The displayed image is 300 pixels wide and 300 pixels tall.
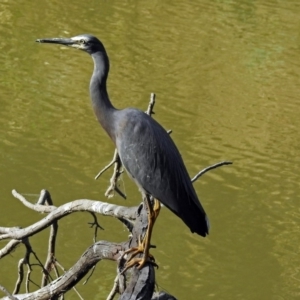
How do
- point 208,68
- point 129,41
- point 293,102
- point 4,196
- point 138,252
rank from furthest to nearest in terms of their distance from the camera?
point 129,41, point 208,68, point 293,102, point 4,196, point 138,252

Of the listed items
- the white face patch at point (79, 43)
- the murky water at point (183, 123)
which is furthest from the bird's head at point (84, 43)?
the murky water at point (183, 123)

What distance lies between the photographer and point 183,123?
12.0 metres

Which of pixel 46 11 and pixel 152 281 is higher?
pixel 152 281

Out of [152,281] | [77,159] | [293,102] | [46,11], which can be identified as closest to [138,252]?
[152,281]

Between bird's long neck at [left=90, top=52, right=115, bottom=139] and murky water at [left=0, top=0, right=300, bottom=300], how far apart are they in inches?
140

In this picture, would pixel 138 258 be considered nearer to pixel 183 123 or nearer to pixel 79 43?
pixel 79 43

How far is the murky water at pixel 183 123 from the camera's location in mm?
8859

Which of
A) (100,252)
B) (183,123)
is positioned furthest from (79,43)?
(183,123)

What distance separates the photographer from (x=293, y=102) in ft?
44.9

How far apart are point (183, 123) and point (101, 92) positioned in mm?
7226

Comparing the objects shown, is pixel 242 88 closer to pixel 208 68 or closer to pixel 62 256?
pixel 208 68

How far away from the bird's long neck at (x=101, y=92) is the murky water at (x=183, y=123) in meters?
3.56

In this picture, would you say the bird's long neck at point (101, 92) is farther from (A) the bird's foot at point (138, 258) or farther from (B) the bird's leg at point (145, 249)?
(A) the bird's foot at point (138, 258)

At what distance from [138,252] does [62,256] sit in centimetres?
419
